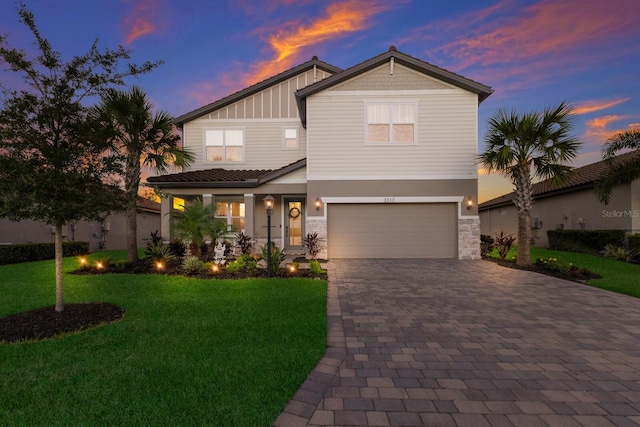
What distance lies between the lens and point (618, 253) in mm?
11406

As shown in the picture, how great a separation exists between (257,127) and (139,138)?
5.47 metres

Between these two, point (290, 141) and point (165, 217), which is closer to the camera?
point (165, 217)

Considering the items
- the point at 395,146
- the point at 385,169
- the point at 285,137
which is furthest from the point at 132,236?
the point at 395,146

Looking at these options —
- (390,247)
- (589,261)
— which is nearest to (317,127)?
(390,247)

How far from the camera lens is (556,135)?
9.70m

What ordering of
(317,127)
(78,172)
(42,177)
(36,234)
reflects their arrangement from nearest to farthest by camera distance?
(42,177)
(78,172)
(317,127)
(36,234)

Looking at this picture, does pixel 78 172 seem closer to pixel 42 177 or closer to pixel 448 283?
pixel 42 177

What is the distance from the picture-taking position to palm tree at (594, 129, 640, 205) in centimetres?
1009

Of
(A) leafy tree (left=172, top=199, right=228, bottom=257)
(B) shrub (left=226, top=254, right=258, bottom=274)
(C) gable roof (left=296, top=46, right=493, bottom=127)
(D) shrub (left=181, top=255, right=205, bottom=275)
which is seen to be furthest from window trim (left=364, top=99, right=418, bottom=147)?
(D) shrub (left=181, top=255, right=205, bottom=275)

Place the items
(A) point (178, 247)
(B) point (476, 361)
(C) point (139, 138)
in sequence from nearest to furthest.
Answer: (B) point (476, 361) < (C) point (139, 138) < (A) point (178, 247)

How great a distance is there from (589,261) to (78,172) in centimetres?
1577

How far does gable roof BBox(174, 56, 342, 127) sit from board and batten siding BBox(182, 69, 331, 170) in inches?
7.7

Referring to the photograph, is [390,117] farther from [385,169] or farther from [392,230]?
[392,230]

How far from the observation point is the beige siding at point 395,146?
11.6 metres
